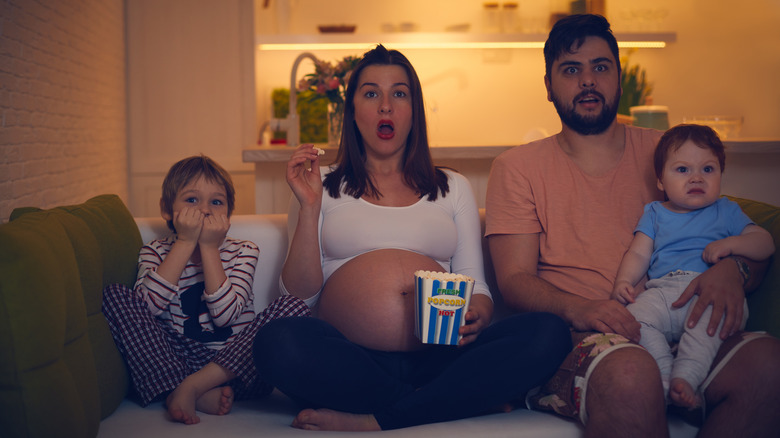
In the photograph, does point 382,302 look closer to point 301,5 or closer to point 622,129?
point 622,129

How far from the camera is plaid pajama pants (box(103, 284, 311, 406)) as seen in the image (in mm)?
1628

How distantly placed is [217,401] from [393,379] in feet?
1.40

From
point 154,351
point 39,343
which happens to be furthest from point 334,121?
point 39,343

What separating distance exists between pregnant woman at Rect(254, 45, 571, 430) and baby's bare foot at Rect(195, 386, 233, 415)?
16 cm

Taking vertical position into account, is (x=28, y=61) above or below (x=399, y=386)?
above

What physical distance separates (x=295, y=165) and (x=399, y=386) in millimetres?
650

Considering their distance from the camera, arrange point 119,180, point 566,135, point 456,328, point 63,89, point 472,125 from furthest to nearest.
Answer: point 472,125, point 119,180, point 63,89, point 566,135, point 456,328

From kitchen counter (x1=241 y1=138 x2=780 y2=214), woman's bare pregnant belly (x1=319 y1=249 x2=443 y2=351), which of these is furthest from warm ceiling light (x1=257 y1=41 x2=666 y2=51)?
woman's bare pregnant belly (x1=319 y1=249 x2=443 y2=351)

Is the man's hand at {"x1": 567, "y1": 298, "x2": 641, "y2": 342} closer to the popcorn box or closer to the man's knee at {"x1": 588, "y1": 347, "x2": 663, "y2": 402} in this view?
the man's knee at {"x1": 588, "y1": 347, "x2": 663, "y2": 402}

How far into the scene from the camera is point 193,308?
1801 millimetres

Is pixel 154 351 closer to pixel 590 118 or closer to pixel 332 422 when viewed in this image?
pixel 332 422

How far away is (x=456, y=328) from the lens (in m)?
1.46

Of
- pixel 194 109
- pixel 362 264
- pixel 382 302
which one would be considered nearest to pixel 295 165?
pixel 362 264

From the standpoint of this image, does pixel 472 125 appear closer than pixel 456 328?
No
